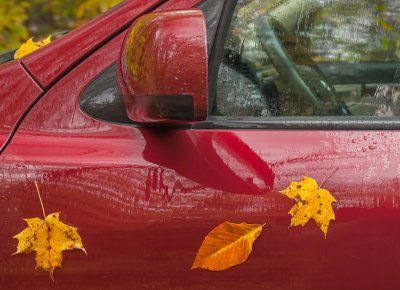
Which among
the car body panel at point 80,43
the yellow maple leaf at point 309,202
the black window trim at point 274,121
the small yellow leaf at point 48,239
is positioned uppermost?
the car body panel at point 80,43

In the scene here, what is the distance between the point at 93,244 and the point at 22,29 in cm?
381

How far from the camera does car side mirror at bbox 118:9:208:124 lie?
144 cm

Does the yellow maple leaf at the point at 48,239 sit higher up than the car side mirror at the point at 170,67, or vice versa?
the car side mirror at the point at 170,67

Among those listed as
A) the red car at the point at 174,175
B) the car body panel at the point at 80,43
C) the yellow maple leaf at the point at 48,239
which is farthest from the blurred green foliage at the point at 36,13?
the yellow maple leaf at the point at 48,239

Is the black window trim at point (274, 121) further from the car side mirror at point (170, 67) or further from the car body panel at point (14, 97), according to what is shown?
the car body panel at point (14, 97)

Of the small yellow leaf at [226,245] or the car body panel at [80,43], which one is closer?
the small yellow leaf at [226,245]

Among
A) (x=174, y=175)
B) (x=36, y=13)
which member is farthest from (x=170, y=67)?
(x=36, y=13)

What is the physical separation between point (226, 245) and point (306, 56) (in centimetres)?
60

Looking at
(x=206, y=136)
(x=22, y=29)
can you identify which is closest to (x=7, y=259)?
(x=206, y=136)

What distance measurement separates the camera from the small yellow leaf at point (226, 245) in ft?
5.26

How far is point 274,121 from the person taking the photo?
170 centimetres

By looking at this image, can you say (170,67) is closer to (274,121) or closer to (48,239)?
(274,121)

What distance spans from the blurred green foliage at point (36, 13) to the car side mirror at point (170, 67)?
3029 mm

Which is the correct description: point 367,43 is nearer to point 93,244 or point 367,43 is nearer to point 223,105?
point 223,105
